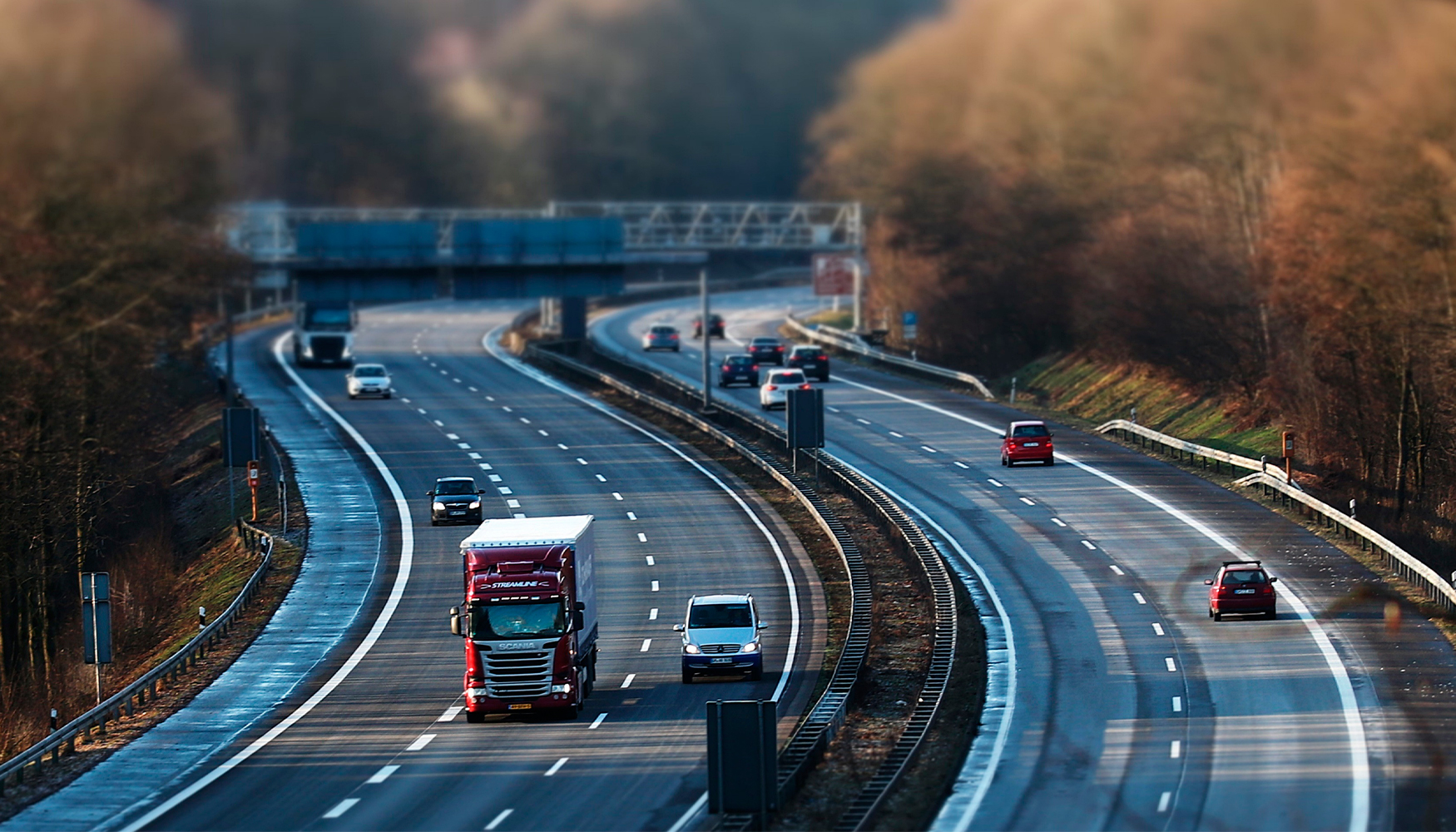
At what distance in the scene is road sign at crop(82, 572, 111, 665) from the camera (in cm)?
3425

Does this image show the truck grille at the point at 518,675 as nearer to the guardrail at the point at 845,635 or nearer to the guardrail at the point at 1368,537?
the guardrail at the point at 845,635

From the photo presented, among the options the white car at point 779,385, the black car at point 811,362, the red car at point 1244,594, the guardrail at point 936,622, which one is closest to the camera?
the guardrail at point 936,622

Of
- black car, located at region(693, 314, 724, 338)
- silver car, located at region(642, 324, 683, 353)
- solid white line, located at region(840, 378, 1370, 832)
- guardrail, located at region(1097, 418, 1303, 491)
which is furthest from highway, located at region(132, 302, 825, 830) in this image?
black car, located at region(693, 314, 724, 338)

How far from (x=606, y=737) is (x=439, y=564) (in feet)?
60.4

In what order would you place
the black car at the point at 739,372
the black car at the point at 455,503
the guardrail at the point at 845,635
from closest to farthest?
the guardrail at the point at 845,635, the black car at the point at 455,503, the black car at the point at 739,372

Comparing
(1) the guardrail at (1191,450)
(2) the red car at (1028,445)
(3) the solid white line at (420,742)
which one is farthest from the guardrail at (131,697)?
(1) the guardrail at (1191,450)

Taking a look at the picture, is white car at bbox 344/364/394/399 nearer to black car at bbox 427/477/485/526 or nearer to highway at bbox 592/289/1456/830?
highway at bbox 592/289/1456/830

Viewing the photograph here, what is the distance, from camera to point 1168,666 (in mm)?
35188

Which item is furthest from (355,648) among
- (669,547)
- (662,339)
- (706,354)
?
(662,339)

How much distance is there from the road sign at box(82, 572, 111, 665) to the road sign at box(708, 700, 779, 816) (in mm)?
15268

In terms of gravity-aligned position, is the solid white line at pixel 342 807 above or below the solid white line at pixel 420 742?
above

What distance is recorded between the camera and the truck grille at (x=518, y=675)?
32.4m

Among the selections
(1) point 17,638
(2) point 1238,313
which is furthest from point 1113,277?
(1) point 17,638

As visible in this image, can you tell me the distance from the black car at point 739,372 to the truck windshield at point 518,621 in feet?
166
